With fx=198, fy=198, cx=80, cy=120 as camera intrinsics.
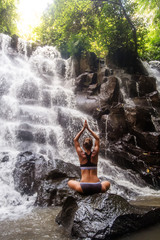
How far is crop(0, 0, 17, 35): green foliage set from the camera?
1868 centimetres

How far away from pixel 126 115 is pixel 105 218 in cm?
757

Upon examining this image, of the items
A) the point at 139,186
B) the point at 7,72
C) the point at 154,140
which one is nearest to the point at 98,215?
the point at 139,186

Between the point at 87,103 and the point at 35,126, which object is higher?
the point at 87,103

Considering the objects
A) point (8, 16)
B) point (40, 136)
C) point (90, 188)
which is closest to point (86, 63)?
point (40, 136)

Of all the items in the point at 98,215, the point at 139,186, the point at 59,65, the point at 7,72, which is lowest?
the point at 139,186

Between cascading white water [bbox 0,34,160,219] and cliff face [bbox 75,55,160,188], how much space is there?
2.03ft

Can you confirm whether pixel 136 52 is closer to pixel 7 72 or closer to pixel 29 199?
pixel 7 72

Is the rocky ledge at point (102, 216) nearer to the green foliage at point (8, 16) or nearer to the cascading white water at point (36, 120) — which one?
the cascading white water at point (36, 120)

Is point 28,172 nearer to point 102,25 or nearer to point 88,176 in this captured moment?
point 88,176

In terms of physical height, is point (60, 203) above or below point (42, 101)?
below

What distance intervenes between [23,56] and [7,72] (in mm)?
4296

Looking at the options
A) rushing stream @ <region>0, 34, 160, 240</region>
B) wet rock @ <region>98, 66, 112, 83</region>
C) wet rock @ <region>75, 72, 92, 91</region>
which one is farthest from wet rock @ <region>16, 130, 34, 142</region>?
wet rock @ <region>98, 66, 112, 83</region>

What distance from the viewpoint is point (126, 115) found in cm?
996

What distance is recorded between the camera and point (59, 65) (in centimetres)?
1706
